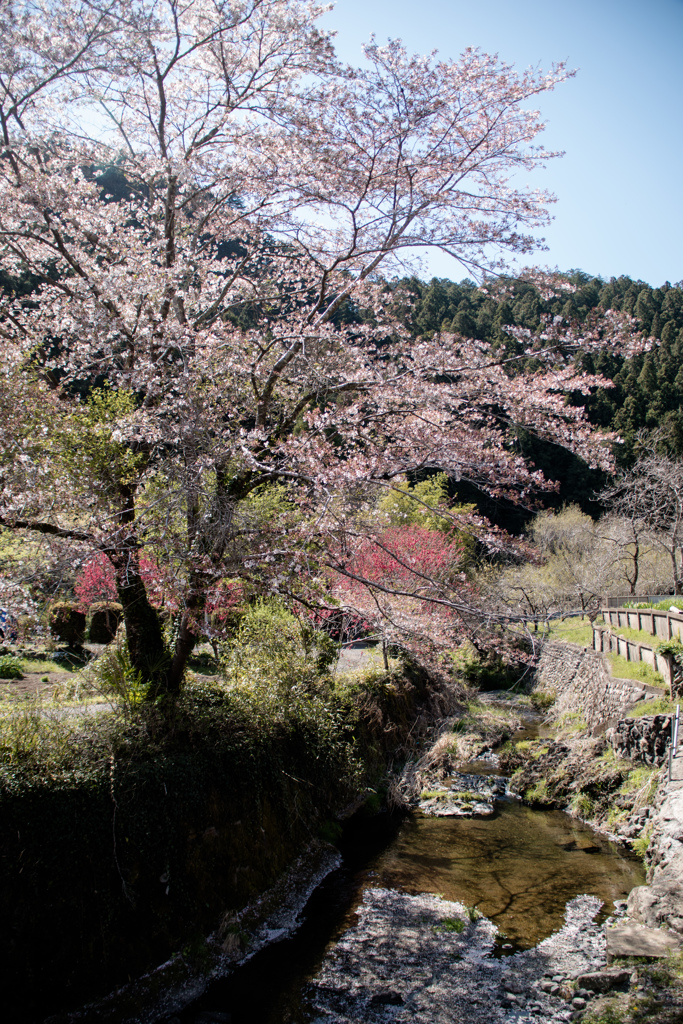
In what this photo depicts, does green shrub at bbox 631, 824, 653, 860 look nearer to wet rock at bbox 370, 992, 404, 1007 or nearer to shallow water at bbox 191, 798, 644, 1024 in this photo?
shallow water at bbox 191, 798, 644, 1024

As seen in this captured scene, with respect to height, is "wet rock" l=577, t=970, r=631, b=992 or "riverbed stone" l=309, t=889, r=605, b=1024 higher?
"wet rock" l=577, t=970, r=631, b=992

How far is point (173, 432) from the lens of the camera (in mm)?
6301

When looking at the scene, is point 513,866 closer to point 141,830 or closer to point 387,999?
point 387,999

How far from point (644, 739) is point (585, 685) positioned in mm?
5977

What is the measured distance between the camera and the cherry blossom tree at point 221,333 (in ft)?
20.5

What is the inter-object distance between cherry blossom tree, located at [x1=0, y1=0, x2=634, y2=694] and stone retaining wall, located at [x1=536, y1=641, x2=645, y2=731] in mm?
4773

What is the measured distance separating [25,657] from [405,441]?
11.6 meters

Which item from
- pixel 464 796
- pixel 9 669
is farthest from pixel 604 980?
pixel 9 669

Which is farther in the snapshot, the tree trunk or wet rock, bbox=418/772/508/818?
wet rock, bbox=418/772/508/818

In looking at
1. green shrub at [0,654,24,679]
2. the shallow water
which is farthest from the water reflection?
green shrub at [0,654,24,679]

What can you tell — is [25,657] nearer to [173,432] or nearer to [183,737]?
[183,737]

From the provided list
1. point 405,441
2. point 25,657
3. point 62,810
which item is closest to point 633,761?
point 405,441

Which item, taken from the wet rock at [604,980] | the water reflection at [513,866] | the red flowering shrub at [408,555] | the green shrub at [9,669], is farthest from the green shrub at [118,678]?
the green shrub at [9,669]

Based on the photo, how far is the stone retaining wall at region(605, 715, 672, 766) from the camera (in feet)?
32.7
